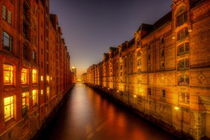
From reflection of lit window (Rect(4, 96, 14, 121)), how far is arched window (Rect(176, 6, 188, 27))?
2027 centimetres

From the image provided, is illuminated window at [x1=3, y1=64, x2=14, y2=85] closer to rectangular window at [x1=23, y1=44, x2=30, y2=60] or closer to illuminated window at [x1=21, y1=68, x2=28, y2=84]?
illuminated window at [x1=21, y1=68, x2=28, y2=84]

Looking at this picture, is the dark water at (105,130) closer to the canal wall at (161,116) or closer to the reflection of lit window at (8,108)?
the canal wall at (161,116)

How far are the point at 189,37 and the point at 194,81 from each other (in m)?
5.08

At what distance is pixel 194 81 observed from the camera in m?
13.4

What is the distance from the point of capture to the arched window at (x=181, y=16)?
14.6m

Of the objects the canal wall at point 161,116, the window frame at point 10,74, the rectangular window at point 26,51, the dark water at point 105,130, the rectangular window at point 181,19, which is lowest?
the dark water at point 105,130

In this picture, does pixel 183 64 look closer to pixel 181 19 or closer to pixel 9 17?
pixel 181 19

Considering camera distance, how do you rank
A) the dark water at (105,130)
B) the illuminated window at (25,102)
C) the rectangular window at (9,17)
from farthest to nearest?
the dark water at (105,130), the illuminated window at (25,102), the rectangular window at (9,17)

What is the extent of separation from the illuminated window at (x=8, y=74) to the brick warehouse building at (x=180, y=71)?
18.5 meters

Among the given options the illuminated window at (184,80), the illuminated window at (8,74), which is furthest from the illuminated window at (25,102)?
the illuminated window at (184,80)

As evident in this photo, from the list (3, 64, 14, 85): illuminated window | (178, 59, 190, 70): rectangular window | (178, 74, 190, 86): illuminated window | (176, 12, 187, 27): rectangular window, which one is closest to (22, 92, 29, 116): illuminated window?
(3, 64, 14, 85): illuminated window

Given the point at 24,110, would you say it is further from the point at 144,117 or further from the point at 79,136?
the point at 144,117

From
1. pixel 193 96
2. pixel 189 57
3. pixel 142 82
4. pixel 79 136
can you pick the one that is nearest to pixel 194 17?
pixel 189 57

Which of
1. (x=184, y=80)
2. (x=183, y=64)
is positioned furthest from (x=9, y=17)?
(x=184, y=80)
